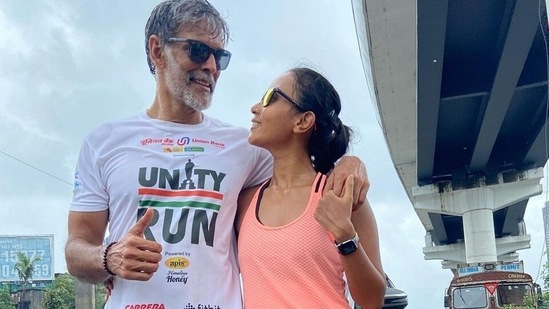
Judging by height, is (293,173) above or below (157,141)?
below

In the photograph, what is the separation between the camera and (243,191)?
9.20ft

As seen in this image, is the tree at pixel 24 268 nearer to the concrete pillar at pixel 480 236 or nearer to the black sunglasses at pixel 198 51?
the concrete pillar at pixel 480 236

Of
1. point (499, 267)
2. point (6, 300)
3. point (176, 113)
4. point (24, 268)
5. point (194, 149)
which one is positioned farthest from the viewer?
point (24, 268)

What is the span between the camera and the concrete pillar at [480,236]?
25.3m

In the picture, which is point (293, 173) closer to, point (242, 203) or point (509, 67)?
point (242, 203)

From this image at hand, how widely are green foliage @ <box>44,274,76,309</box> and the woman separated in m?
41.7

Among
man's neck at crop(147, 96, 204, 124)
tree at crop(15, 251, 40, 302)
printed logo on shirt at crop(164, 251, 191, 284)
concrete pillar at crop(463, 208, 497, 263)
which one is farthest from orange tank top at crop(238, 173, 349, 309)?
tree at crop(15, 251, 40, 302)

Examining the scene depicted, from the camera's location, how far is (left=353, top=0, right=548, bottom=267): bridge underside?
1305 centimetres

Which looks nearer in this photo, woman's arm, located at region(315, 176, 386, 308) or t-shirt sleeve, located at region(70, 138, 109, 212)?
woman's arm, located at region(315, 176, 386, 308)

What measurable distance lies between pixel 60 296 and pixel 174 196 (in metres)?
42.8

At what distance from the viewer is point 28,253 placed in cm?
4931

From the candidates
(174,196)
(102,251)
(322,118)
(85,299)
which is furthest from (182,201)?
(85,299)

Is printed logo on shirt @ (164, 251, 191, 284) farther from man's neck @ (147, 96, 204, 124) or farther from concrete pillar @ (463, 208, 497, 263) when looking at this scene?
concrete pillar @ (463, 208, 497, 263)

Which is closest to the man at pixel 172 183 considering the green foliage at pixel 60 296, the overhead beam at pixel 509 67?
the overhead beam at pixel 509 67
